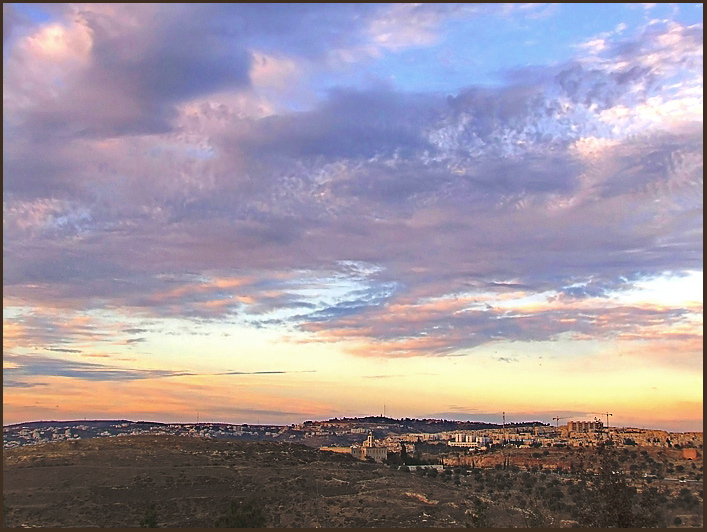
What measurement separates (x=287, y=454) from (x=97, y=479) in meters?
23.7

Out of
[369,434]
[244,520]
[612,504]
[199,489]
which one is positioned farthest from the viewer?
[369,434]

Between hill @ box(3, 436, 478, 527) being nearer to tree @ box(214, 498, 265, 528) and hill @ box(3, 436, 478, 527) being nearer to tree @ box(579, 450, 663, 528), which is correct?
tree @ box(214, 498, 265, 528)

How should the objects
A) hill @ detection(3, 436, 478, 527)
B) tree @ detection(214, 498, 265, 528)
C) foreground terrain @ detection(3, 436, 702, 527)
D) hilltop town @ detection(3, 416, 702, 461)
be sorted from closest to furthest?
tree @ detection(214, 498, 265, 528) < foreground terrain @ detection(3, 436, 702, 527) < hill @ detection(3, 436, 478, 527) < hilltop town @ detection(3, 416, 702, 461)

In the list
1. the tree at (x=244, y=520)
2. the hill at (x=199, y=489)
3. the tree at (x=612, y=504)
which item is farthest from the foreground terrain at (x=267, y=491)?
the tree at (x=612, y=504)

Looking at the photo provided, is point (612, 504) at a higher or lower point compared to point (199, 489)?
higher

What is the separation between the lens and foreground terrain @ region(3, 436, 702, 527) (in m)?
48.2

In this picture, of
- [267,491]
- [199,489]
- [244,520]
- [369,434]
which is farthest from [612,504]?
[369,434]

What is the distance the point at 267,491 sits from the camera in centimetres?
5678

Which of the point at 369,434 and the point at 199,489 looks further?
the point at 369,434

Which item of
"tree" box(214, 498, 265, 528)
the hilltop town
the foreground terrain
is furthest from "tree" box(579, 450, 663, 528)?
the hilltop town

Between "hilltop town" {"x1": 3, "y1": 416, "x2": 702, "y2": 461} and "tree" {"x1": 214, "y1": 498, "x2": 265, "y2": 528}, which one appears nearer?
"tree" {"x1": 214, "y1": 498, "x2": 265, "y2": 528}

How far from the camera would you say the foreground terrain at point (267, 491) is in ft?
158

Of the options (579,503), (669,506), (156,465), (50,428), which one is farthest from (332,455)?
(50,428)

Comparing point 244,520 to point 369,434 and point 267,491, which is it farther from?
point 369,434
